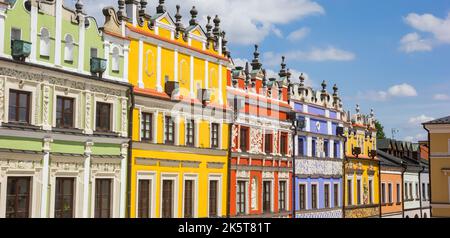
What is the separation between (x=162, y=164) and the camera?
22.8 m

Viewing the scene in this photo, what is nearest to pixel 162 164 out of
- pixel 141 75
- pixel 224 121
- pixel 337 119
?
pixel 141 75

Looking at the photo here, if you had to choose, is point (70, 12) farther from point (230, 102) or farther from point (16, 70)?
point (230, 102)

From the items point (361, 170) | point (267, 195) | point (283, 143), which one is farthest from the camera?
point (361, 170)

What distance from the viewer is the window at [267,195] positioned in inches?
1158

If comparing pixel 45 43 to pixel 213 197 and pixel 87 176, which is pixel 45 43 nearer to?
pixel 87 176

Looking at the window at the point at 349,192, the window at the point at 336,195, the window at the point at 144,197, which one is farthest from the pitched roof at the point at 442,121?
the window at the point at 144,197

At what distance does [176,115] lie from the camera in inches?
941

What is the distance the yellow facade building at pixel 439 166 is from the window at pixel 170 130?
1822cm

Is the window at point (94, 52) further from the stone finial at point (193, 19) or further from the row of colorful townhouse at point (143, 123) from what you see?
the stone finial at point (193, 19)

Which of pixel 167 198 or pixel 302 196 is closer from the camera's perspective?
pixel 167 198

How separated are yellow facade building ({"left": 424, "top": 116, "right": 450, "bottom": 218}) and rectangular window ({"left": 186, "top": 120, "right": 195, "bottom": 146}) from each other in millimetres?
16905

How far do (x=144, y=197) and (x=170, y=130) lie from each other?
9.82 feet

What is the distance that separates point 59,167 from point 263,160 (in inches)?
514

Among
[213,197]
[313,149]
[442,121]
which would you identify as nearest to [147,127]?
[213,197]
